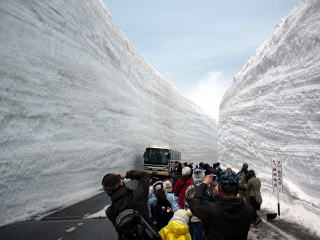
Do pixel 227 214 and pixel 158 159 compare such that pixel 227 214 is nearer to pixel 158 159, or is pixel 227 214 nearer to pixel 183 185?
pixel 183 185

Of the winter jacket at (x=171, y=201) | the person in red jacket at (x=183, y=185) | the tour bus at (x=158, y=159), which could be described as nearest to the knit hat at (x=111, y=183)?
the winter jacket at (x=171, y=201)

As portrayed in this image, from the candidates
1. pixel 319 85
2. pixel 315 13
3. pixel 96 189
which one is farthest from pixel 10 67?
pixel 315 13

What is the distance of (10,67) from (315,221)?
1089 centimetres

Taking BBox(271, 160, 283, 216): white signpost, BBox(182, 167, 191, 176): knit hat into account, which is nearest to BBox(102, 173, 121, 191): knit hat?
BBox(182, 167, 191, 176): knit hat

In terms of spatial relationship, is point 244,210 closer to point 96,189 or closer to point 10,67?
point 10,67

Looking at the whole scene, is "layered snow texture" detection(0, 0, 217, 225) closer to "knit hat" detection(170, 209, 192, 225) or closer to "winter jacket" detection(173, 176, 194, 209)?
"winter jacket" detection(173, 176, 194, 209)

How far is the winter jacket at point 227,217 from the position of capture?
231 centimetres

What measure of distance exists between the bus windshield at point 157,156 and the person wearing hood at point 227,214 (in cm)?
1951

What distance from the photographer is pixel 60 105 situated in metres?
14.3

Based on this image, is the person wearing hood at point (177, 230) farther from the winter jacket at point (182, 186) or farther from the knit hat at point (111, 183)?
the winter jacket at point (182, 186)

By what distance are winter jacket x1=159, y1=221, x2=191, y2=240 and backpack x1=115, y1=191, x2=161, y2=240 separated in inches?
12.8

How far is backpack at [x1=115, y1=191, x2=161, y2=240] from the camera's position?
Answer: 103 inches

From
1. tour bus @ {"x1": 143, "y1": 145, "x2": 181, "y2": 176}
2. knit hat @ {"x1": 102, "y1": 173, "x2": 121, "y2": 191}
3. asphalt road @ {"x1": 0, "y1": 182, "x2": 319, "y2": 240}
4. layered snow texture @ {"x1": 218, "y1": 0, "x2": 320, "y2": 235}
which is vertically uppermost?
layered snow texture @ {"x1": 218, "y1": 0, "x2": 320, "y2": 235}

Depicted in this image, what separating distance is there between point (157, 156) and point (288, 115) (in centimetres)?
1015
